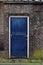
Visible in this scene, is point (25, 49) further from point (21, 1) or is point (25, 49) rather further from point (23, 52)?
point (21, 1)

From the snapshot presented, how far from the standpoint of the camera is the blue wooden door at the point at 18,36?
10555mm

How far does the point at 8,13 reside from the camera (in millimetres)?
10469

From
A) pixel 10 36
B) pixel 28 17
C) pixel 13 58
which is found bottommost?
pixel 13 58

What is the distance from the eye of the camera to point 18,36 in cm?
1064

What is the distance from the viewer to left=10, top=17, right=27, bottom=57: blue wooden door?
1055 cm

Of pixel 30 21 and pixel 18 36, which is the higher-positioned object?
pixel 30 21

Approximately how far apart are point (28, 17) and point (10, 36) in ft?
3.13

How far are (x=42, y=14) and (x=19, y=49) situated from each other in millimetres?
1543

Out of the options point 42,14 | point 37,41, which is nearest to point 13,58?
point 37,41

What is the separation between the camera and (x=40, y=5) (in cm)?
1047

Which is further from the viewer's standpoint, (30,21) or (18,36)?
(18,36)

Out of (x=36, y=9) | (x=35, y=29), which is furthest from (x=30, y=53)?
(x=36, y=9)

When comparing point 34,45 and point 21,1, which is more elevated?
point 21,1

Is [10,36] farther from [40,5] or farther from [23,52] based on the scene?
[40,5]
